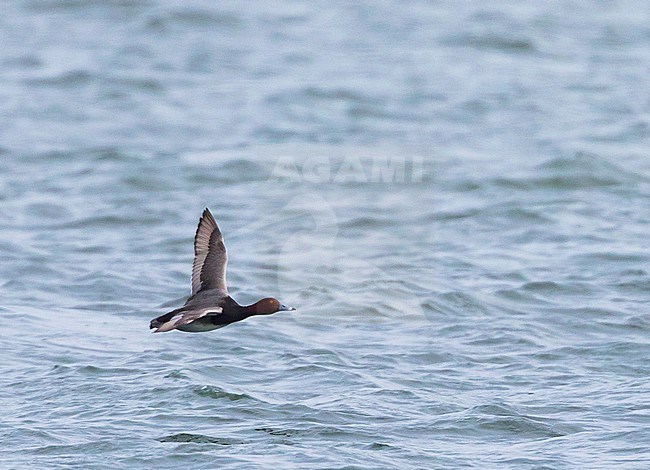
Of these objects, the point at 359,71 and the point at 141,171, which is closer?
the point at 141,171

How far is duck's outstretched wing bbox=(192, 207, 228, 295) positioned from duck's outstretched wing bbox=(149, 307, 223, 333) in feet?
2.30

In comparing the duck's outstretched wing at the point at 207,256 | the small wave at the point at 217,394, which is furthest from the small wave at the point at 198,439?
the duck's outstretched wing at the point at 207,256

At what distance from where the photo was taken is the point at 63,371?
33.0ft

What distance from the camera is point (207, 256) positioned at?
9.44 meters

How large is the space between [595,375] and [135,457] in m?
A: 3.90

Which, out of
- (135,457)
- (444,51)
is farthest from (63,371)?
(444,51)

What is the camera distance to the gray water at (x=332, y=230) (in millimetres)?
9039

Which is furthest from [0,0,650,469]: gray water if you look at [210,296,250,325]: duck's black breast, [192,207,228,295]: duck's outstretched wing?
[192,207,228,295]: duck's outstretched wing

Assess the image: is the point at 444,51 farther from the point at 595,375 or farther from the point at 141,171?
the point at 595,375

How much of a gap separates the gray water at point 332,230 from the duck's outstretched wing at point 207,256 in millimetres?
903

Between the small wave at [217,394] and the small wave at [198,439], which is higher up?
the small wave at [198,439]

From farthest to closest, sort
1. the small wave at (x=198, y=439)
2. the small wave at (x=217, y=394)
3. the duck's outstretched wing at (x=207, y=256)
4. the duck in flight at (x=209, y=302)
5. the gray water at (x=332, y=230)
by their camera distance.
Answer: the small wave at (x=217, y=394) < the duck's outstretched wing at (x=207, y=256) < the gray water at (x=332, y=230) < the small wave at (x=198, y=439) < the duck in flight at (x=209, y=302)

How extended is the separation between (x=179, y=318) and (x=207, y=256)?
4.09ft

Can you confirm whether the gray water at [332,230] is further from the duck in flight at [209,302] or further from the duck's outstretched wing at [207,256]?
the duck's outstretched wing at [207,256]
